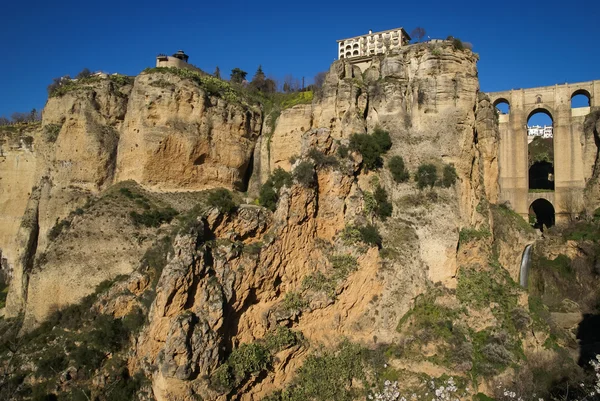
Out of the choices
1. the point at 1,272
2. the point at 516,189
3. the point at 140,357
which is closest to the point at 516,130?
the point at 516,189

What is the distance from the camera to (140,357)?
17469 mm

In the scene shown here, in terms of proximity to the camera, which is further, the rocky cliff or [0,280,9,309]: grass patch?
[0,280,9,309]: grass patch

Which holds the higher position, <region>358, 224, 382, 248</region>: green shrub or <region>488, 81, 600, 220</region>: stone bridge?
A: <region>488, 81, 600, 220</region>: stone bridge

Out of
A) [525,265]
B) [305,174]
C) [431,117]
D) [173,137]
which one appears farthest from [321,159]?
[525,265]

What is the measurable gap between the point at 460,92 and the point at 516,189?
68.8 feet

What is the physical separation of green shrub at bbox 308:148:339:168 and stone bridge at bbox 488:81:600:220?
80.6 ft

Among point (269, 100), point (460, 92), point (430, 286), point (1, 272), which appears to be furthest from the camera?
point (1, 272)

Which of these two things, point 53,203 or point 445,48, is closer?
point 445,48

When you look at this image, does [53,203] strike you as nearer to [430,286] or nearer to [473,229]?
[430,286]

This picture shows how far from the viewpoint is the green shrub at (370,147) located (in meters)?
22.0

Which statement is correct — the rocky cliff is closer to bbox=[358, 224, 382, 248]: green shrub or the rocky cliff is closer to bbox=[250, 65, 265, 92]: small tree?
bbox=[358, 224, 382, 248]: green shrub

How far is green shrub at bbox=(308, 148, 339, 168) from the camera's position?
20688mm

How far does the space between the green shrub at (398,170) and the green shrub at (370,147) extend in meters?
0.54

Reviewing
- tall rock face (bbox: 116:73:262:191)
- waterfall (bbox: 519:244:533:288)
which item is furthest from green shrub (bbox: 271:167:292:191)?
waterfall (bbox: 519:244:533:288)
